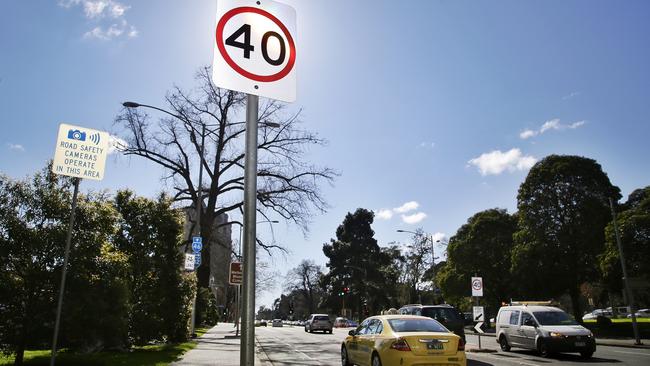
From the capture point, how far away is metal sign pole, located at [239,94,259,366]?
2857 mm

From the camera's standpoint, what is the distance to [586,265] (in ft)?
113

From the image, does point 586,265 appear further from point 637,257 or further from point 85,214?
point 85,214

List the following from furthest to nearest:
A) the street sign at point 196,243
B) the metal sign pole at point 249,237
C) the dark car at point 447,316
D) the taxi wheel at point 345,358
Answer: the street sign at point 196,243 < the dark car at point 447,316 < the taxi wheel at point 345,358 < the metal sign pole at point 249,237

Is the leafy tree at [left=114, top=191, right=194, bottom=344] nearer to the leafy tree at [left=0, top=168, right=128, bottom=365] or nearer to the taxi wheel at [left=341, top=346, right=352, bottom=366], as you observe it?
the leafy tree at [left=0, top=168, right=128, bottom=365]

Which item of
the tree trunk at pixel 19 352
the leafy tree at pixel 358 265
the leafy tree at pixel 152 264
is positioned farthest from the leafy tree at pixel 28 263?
the leafy tree at pixel 358 265

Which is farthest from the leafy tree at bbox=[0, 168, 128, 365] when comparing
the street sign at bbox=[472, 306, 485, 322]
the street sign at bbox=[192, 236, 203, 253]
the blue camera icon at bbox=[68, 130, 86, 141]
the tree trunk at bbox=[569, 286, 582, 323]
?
the tree trunk at bbox=[569, 286, 582, 323]

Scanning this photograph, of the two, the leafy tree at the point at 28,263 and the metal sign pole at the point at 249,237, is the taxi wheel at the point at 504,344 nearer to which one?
the leafy tree at the point at 28,263

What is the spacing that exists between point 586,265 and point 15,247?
120 feet

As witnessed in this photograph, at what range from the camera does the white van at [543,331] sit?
53.4 feet

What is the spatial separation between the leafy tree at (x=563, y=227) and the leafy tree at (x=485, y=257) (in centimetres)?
839

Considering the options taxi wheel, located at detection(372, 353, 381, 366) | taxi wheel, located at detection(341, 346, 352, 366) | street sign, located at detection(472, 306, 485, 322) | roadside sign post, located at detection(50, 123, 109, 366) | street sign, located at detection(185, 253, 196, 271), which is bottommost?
taxi wheel, located at detection(341, 346, 352, 366)

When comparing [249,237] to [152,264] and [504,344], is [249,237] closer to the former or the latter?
[152,264]

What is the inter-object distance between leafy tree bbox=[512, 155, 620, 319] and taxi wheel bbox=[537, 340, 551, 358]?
1989cm

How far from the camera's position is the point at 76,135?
774 cm
